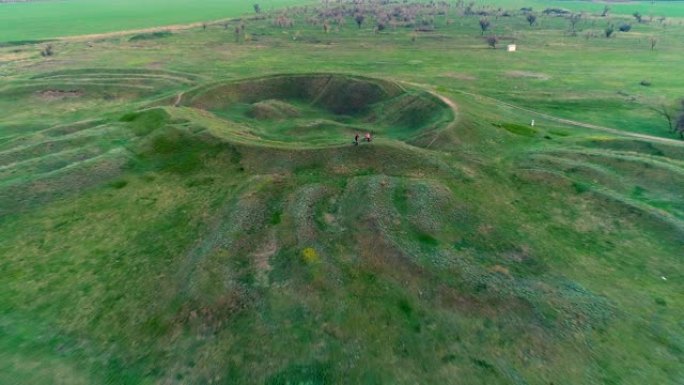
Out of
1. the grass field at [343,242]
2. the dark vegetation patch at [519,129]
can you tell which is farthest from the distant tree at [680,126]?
the dark vegetation patch at [519,129]

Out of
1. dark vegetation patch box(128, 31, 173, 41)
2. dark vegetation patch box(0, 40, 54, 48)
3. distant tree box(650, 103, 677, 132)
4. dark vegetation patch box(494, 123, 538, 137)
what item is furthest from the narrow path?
dark vegetation patch box(0, 40, 54, 48)

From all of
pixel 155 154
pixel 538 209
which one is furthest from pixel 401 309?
pixel 155 154

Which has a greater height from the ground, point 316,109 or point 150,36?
point 150,36

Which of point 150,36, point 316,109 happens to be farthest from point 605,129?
point 150,36

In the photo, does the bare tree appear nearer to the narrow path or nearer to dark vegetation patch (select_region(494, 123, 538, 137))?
dark vegetation patch (select_region(494, 123, 538, 137))

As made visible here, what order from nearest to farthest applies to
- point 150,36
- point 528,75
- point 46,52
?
point 528,75
point 46,52
point 150,36

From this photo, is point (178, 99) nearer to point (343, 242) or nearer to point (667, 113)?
point (343, 242)
